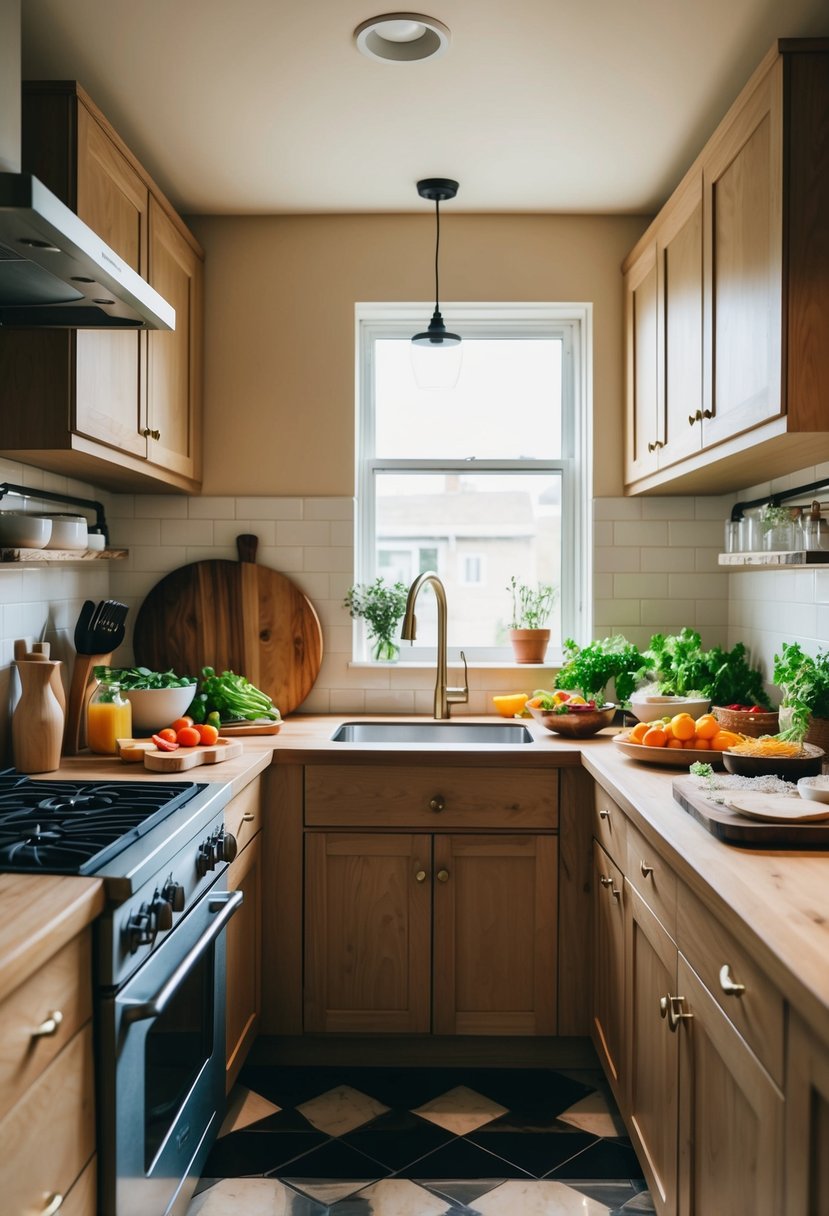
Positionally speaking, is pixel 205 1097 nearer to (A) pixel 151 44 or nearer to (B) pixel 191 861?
(B) pixel 191 861

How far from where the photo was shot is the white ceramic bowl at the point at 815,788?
174 cm

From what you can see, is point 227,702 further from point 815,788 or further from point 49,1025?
point 815,788

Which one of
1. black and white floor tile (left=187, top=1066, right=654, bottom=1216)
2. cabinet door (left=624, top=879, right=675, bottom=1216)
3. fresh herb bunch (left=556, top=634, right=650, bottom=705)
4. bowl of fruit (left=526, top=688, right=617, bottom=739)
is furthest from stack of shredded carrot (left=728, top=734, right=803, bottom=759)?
black and white floor tile (left=187, top=1066, right=654, bottom=1216)

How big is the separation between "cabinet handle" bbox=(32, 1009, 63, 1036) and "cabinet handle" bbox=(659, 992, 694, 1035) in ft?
3.27

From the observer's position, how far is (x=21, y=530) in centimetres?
222

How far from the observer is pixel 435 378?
3078mm

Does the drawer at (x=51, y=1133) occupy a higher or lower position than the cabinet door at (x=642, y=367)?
lower

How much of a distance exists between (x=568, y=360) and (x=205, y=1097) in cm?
267

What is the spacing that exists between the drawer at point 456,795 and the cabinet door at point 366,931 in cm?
8

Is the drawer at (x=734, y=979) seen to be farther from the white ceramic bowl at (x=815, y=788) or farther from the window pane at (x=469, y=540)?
the window pane at (x=469, y=540)

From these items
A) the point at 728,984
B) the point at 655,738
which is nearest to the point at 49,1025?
the point at 728,984

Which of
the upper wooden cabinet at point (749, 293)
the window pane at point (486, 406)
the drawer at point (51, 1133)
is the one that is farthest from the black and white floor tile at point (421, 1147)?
the window pane at point (486, 406)

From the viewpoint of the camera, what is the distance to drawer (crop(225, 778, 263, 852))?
2.33 metres

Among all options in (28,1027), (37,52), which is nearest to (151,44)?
(37,52)
